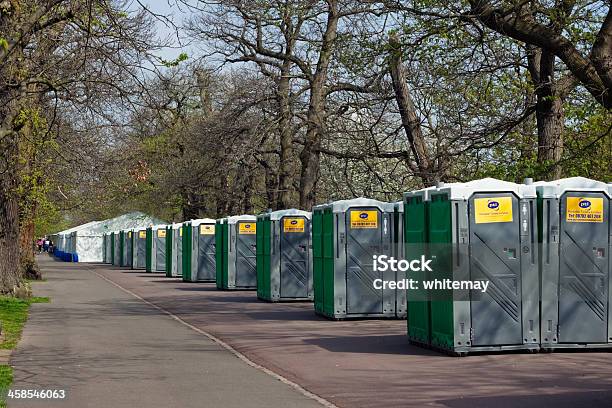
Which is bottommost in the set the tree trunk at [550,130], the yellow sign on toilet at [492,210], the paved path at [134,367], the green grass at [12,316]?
the paved path at [134,367]

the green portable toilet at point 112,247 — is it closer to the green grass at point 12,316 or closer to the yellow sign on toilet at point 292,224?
the green grass at point 12,316

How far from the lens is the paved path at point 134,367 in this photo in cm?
1091

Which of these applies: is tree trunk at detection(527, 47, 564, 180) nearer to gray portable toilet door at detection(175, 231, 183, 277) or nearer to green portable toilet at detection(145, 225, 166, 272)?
gray portable toilet door at detection(175, 231, 183, 277)

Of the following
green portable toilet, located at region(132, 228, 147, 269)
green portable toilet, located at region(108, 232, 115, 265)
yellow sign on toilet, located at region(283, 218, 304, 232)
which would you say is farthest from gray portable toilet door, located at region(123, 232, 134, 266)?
yellow sign on toilet, located at region(283, 218, 304, 232)

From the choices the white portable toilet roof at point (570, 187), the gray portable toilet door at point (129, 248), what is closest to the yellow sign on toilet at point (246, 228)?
the white portable toilet roof at point (570, 187)

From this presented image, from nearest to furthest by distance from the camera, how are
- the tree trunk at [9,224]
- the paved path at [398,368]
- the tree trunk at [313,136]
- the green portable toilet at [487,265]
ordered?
1. the paved path at [398,368]
2. the green portable toilet at [487,265]
3. the tree trunk at [9,224]
4. the tree trunk at [313,136]

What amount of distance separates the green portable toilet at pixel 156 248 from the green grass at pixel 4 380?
135 feet

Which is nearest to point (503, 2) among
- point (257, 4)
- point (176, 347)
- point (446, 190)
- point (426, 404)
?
point (446, 190)

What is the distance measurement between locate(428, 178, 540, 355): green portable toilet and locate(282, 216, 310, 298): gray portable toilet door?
465 inches

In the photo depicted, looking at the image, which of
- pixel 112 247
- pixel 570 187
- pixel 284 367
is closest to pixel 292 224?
pixel 570 187

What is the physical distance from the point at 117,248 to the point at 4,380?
204 feet

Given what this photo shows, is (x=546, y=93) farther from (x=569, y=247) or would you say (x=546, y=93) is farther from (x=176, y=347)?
(x=176, y=347)

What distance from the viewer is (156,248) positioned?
55594mm

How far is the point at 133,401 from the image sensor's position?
1077 cm
